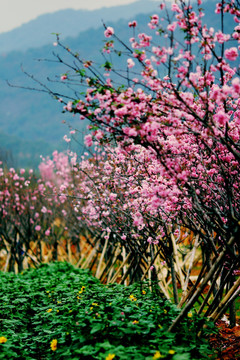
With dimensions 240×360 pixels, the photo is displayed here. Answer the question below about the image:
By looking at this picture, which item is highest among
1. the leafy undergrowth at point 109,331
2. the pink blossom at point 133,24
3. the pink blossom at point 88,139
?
the pink blossom at point 133,24

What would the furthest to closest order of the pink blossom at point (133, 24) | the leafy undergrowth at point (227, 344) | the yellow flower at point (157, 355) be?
the leafy undergrowth at point (227, 344) < the pink blossom at point (133, 24) < the yellow flower at point (157, 355)

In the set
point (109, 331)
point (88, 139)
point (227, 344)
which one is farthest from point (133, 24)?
point (227, 344)

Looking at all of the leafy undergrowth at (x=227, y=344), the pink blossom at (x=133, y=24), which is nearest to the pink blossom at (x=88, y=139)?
the pink blossom at (x=133, y=24)

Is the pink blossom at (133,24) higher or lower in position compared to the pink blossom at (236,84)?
higher

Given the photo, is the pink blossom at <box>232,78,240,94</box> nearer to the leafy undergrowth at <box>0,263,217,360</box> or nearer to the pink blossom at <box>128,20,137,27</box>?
the pink blossom at <box>128,20,137,27</box>

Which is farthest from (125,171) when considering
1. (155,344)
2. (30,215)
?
(30,215)

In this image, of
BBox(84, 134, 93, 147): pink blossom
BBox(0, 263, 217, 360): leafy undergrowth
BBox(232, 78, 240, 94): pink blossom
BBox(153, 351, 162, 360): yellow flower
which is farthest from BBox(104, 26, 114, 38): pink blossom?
BBox(153, 351, 162, 360): yellow flower

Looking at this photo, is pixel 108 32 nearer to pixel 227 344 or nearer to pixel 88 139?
pixel 88 139

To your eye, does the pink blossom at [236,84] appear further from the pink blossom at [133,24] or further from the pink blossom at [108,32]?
the pink blossom at [108,32]

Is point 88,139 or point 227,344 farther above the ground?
point 88,139

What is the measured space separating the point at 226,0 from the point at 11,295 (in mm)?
6426

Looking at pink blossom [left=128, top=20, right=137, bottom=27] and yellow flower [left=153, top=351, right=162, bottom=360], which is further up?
pink blossom [left=128, top=20, right=137, bottom=27]

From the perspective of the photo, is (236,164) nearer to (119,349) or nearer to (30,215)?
(119,349)

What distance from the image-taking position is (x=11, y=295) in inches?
271
